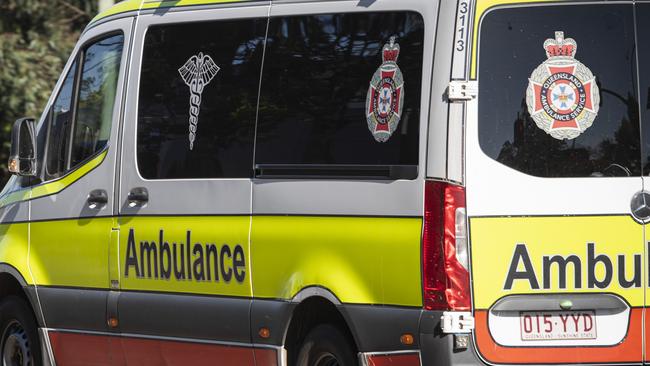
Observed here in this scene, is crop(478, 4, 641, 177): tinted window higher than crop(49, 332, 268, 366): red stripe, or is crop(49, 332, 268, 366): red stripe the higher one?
crop(478, 4, 641, 177): tinted window

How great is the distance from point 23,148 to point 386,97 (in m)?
2.97

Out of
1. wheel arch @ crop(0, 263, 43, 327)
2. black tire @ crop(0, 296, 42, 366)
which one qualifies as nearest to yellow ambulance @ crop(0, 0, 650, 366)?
wheel arch @ crop(0, 263, 43, 327)

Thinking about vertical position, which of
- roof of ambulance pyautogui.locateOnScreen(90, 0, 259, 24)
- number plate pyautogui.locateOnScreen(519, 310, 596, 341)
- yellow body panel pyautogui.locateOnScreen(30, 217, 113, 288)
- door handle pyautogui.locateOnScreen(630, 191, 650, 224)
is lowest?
number plate pyautogui.locateOnScreen(519, 310, 596, 341)

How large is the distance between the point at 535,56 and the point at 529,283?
3.13ft

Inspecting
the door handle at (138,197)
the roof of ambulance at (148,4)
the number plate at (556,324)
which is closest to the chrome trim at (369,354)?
the number plate at (556,324)

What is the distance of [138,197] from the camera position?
766 centimetres

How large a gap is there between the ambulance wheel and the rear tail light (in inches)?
25.6

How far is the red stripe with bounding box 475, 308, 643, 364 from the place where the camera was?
5.92 m

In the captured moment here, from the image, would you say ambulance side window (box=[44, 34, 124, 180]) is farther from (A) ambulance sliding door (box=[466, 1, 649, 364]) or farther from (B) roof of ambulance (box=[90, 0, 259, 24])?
(A) ambulance sliding door (box=[466, 1, 649, 364])

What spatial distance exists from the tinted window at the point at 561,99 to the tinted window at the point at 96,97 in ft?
9.14

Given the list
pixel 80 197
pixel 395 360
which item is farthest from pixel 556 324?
pixel 80 197

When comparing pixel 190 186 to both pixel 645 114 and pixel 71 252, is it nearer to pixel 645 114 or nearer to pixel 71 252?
pixel 71 252

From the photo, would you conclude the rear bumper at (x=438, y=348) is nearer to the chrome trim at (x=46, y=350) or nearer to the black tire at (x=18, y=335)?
the chrome trim at (x=46, y=350)

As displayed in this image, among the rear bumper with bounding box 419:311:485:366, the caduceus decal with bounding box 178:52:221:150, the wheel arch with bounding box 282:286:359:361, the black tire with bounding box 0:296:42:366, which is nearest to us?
the rear bumper with bounding box 419:311:485:366
